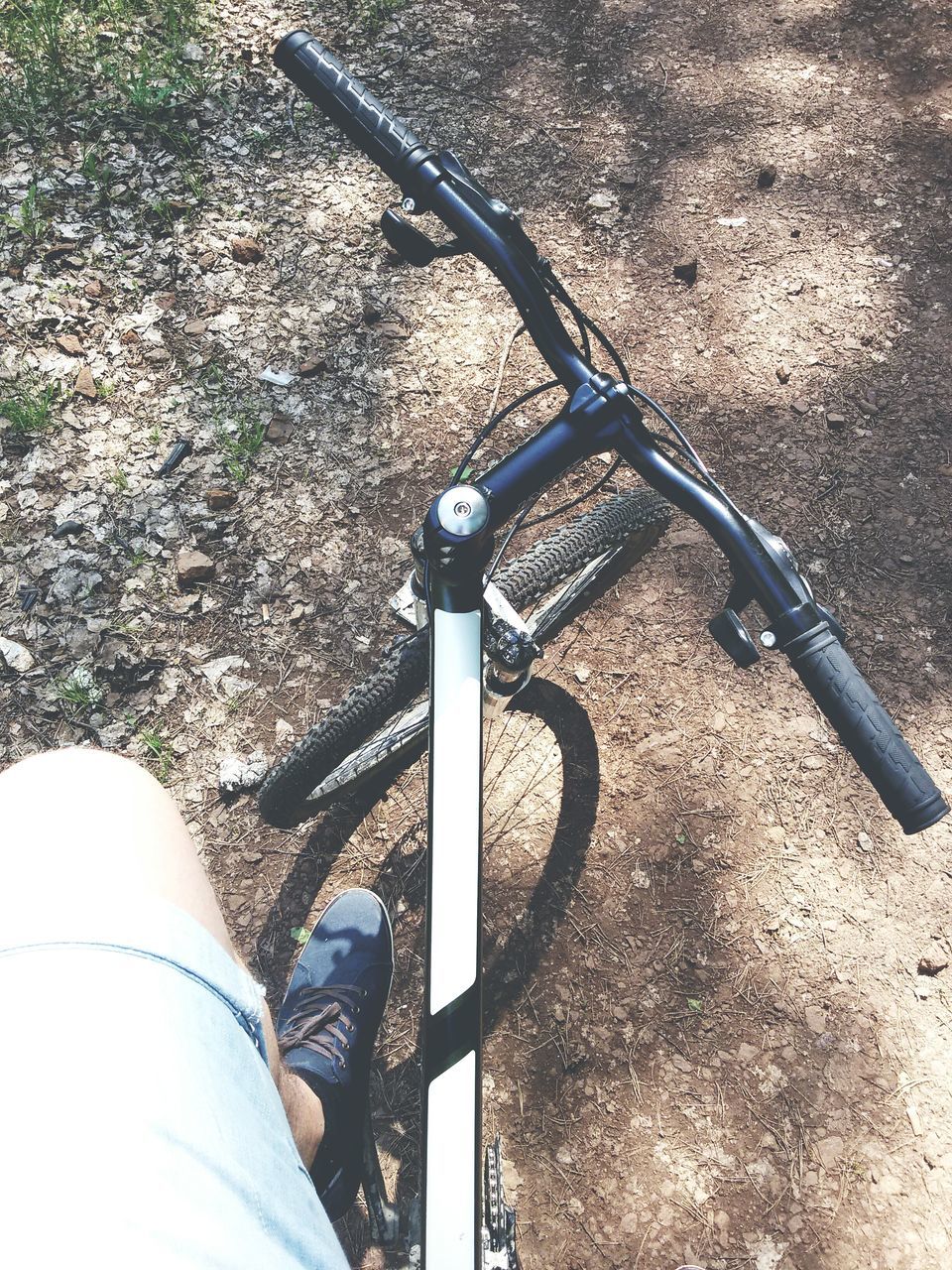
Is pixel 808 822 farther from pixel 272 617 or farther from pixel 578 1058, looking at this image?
pixel 272 617

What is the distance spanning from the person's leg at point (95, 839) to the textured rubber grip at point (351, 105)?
1252 mm

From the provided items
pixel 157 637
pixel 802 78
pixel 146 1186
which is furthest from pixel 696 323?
pixel 146 1186

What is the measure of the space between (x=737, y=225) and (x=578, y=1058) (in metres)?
3.53

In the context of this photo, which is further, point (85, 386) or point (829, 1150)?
point (85, 386)

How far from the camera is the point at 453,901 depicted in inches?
55.8

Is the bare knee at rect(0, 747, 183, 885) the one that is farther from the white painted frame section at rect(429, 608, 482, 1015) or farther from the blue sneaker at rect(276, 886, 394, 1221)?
the blue sneaker at rect(276, 886, 394, 1221)

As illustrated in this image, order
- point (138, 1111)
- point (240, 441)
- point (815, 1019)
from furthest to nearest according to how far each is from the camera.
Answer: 1. point (240, 441)
2. point (815, 1019)
3. point (138, 1111)

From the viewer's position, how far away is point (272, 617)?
2.89m

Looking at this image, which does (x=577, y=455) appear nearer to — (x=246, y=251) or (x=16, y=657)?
(x=16, y=657)

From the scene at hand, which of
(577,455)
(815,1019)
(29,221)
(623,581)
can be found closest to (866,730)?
(577,455)

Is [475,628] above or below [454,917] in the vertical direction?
above

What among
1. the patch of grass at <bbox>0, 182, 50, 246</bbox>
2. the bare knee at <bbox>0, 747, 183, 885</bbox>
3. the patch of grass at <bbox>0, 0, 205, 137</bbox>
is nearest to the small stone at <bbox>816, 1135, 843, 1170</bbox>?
the bare knee at <bbox>0, 747, 183, 885</bbox>

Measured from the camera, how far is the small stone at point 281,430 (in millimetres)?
3180

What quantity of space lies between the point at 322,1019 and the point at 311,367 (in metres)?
2.45
